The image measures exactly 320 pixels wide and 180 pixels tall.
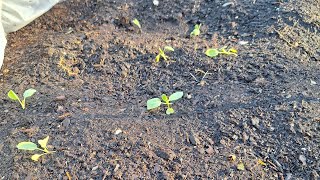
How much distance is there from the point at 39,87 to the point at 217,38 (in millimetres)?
932

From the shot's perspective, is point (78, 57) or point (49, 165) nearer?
point (49, 165)

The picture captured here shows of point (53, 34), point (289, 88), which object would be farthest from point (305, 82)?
point (53, 34)

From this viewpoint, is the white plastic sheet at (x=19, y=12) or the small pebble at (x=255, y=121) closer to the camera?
the small pebble at (x=255, y=121)

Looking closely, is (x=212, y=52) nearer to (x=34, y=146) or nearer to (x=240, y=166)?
(x=240, y=166)

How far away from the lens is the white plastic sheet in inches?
87.0

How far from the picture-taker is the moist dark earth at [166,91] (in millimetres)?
1553

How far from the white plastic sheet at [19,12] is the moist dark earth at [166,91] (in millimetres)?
82

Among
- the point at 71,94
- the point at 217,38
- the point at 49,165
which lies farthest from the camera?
the point at 217,38

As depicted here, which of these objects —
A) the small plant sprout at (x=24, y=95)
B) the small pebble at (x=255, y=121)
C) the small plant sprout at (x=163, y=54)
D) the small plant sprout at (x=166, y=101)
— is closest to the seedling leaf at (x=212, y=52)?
the small plant sprout at (x=163, y=54)

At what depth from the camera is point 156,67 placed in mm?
1986

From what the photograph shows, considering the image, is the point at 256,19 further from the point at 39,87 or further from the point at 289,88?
the point at 39,87

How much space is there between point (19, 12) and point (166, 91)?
0.98 meters

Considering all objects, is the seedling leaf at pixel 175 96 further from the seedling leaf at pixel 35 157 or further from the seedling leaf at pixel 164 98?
the seedling leaf at pixel 35 157

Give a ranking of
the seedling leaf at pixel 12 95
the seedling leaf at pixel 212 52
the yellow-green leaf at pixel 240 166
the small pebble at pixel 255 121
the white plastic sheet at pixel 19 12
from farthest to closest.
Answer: the white plastic sheet at pixel 19 12 → the seedling leaf at pixel 212 52 → the seedling leaf at pixel 12 95 → the small pebble at pixel 255 121 → the yellow-green leaf at pixel 240 166
